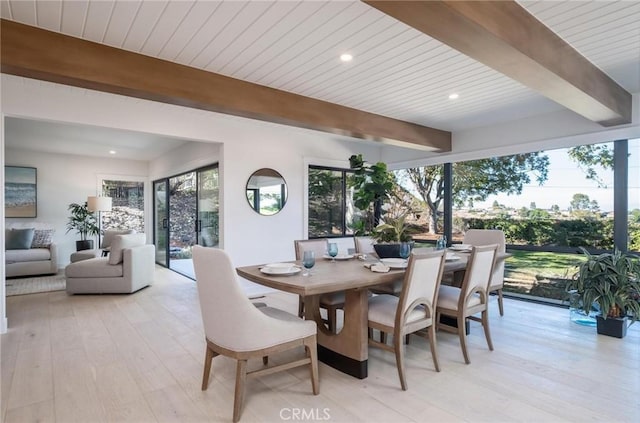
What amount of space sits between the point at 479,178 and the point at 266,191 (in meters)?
3.24

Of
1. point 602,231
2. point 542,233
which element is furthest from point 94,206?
point 602,231

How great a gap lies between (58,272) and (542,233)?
8369 millimetres

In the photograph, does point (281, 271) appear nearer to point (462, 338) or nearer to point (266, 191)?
point (462, 338)

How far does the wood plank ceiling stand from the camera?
81.7 inches

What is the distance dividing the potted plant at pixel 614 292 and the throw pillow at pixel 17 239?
8580 mm

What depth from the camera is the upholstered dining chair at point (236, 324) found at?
196 centimetres

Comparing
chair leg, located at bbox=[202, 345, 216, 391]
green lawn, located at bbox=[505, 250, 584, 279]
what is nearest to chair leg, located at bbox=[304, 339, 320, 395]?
chair leg, located at bbox=[202, 345, 216, 391]

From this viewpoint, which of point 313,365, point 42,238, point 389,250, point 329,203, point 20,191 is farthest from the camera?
point 20,191

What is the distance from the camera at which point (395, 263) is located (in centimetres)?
274

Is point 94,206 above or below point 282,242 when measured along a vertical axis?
above

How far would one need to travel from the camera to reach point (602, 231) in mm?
4020

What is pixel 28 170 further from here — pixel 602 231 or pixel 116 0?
pixel 602 231

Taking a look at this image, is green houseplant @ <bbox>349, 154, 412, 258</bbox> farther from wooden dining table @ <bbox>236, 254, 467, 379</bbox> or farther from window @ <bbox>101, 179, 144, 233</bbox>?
window @ <bbox>101, 179, 144, 233</bbox>

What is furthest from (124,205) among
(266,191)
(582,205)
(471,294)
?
(582,205)
